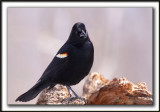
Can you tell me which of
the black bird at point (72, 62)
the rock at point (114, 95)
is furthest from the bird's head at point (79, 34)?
the rock at point (114, 95)

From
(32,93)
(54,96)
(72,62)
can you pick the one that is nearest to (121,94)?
(72,62)

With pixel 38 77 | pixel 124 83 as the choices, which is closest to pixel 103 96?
pixel 124 83

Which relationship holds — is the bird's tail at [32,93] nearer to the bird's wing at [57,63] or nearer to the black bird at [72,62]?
the black bird at [72,62]

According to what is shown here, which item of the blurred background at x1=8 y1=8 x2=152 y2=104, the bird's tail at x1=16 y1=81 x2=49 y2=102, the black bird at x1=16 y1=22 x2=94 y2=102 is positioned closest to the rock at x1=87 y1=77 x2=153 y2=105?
the blurred background at x1=8 y1=8 x2=152 y2=104

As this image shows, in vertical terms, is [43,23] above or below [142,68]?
above

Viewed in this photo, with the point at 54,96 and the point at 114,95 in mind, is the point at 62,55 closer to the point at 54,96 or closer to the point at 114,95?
the point at 54,96

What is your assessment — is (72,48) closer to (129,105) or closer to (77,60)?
(77,60)
